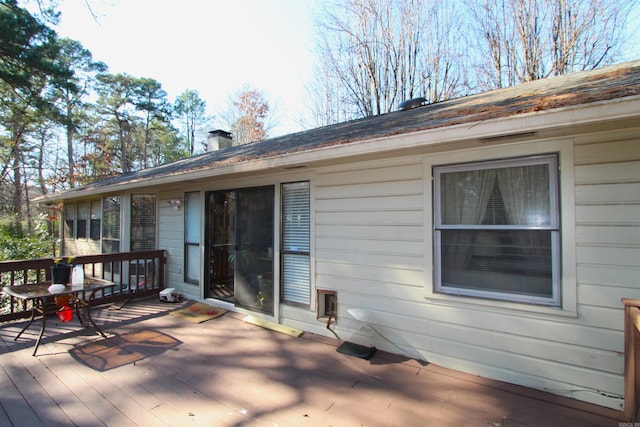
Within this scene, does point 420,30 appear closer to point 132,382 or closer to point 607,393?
point 607,393

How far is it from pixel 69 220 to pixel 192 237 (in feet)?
19.7

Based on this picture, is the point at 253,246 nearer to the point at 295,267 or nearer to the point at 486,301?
the point at 295,267

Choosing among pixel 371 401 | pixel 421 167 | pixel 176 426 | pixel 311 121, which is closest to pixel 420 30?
pixel 311 121

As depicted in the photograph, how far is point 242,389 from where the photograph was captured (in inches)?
96.5

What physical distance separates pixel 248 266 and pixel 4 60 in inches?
345

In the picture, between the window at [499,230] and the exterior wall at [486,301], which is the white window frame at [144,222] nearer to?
the exterior wall at [486,301]

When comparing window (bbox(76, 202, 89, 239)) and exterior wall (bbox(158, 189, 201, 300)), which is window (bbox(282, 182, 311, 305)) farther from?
window (bbox(76, 202, 89, 239))

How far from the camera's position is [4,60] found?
755 cm

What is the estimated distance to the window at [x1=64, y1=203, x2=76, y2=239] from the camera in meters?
8.30

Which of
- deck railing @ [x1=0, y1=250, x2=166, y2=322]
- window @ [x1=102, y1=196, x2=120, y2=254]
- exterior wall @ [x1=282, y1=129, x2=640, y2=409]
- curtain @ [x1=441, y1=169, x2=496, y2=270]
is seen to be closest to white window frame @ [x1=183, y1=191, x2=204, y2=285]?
deck railing @ [x1=0, y1=250, x2=166, y2=322]

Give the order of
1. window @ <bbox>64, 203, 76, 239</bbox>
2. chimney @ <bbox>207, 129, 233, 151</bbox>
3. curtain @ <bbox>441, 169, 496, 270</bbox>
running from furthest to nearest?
1. chimney @ <bbox>207, 129, 233, 151</bbox>
2. window @ <bbox>64, 203, 76, 239</bbox>
3. curtain @ <bbox>441, 169, 496, 270</bbox>

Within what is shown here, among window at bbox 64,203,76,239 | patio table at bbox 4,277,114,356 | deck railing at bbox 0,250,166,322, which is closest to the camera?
patio table at bbox 4,277,114,356

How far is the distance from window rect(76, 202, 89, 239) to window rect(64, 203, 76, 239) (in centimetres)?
33

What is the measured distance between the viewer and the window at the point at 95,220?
7105mm
